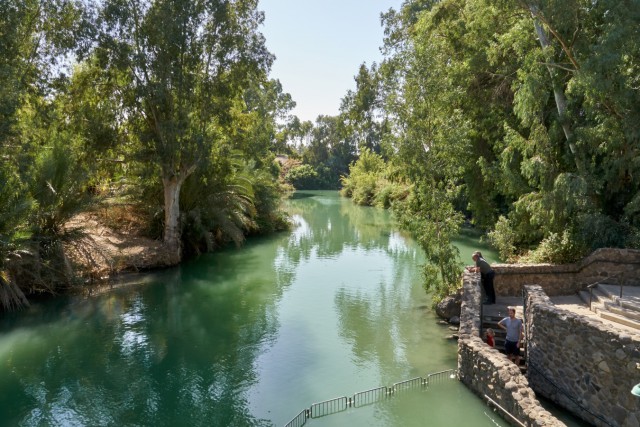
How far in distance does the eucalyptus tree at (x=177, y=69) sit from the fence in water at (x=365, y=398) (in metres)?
13.2

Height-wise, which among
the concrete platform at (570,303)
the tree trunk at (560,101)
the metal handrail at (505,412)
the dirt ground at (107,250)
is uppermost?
the tree trunk at (560,101)

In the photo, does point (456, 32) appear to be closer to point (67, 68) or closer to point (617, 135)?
point (617, 135)

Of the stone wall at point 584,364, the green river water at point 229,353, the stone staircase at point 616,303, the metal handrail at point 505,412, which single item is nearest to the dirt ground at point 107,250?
the green river water at point 229,353

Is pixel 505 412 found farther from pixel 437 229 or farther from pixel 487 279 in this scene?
pixel 437 229

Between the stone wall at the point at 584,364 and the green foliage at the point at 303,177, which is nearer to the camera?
the stone wall at the point at 584,364

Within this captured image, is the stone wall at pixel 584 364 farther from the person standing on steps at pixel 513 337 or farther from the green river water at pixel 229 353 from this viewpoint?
the green river water at pixel 229 353

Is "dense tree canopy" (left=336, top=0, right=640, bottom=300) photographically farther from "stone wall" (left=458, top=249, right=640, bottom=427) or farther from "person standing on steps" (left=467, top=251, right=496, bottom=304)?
"stone wall" (left=458, top=249, right=640, bottom=427)

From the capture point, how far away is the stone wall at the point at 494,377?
6.99 meters

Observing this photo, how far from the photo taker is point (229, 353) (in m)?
11.0

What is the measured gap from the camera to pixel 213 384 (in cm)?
934

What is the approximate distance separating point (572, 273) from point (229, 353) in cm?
892

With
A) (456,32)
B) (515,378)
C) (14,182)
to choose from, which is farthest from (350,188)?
(515,378)

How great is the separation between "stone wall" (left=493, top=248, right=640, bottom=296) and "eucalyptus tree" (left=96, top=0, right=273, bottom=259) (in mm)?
12571

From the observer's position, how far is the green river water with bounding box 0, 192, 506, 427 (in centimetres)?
826
